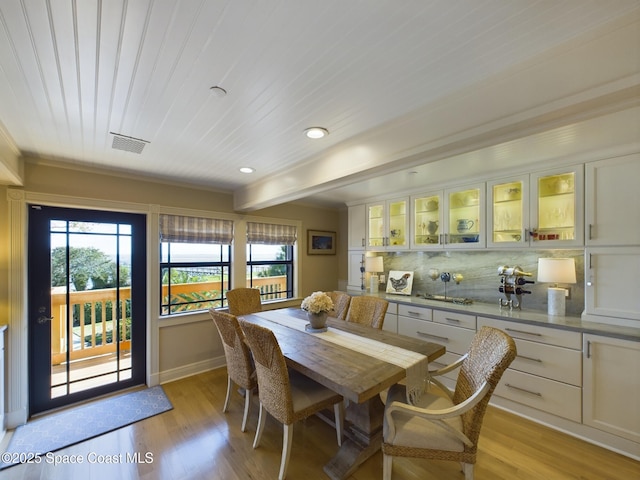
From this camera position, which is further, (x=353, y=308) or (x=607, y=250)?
(x=353, y=308)

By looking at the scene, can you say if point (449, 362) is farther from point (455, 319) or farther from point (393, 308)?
point (393, 308)

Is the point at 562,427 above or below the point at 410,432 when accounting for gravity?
below

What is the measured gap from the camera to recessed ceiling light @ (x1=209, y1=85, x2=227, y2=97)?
1458mm

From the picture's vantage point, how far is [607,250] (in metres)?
2.24

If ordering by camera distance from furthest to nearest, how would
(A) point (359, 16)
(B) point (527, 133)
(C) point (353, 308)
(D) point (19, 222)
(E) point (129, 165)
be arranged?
1. (C) point (353, 308)
2. (E) point (129, 165)
3. (D) point (19, 222)
4. (B) point (527, 133)
5. (A) point (359, 16)

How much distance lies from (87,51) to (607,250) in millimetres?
3670

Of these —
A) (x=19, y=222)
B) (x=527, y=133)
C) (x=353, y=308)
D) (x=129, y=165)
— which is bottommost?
(x=353, y=308)

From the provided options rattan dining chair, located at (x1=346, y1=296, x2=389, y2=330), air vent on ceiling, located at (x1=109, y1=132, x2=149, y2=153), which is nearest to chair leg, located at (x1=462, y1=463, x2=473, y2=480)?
rattan dining chair, located at (x1=346, y1=296, x2=389, y2=330)

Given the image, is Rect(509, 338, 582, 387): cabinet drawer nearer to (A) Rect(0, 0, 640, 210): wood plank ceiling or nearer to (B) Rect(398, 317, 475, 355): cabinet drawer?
(B) Rect(398, 317, 475, 355): cabinet drawer

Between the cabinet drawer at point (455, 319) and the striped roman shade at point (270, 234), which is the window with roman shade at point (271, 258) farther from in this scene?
the cabinet drawer at point (455, 319)

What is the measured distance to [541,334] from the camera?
2406mm

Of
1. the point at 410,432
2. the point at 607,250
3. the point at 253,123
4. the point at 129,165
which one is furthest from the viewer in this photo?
the point at 129,165

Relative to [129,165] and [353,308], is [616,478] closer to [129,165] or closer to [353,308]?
[353,308]

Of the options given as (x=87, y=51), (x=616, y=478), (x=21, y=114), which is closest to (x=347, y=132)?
(x=87, y=51)
